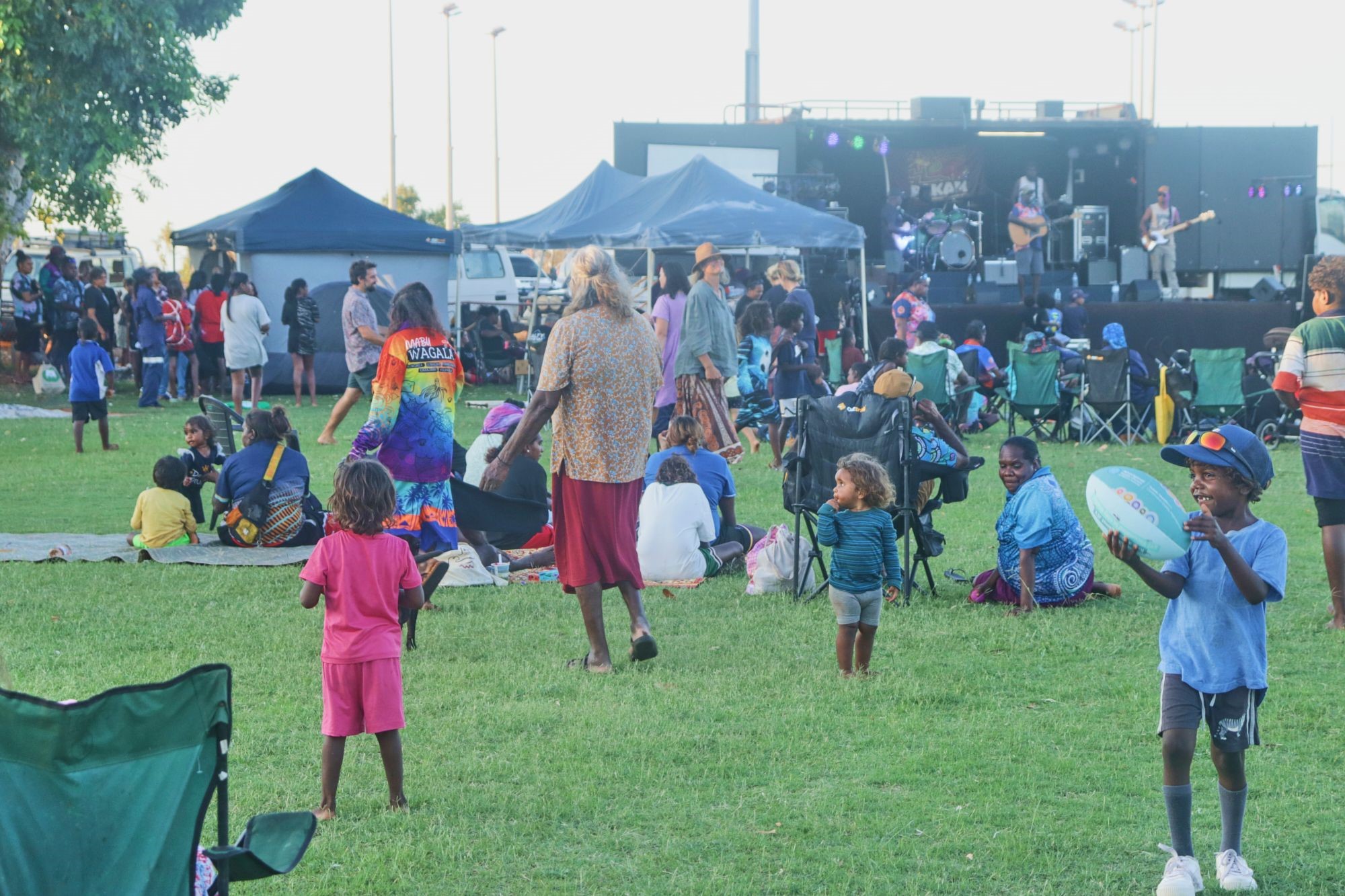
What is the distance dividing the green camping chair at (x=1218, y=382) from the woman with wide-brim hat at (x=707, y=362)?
18.9 feet

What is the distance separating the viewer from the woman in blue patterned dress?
7.63 metres

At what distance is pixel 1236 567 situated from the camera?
3.77m

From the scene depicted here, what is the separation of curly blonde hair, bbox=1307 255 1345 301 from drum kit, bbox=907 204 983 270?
→ 20.6 m

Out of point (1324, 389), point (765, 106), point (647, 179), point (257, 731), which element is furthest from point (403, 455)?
point (765, 106)

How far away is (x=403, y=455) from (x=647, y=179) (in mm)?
13435

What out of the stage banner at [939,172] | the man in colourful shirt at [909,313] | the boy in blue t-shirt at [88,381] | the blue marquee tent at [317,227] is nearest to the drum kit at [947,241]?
the stage banner at [939,172]

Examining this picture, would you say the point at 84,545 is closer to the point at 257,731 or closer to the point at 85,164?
the point at 257,731

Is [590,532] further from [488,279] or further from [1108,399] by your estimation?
[488,279]

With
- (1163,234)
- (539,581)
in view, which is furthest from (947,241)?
(539,581)

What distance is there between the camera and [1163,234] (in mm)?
28375

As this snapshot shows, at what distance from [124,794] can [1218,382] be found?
553 inches

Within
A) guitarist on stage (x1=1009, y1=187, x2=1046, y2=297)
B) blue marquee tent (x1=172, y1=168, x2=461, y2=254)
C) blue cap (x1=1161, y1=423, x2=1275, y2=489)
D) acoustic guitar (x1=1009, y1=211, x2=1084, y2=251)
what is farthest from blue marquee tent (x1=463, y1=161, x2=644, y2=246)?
blue cap (x1=1161, y1=423, x2=1275, y2=489)

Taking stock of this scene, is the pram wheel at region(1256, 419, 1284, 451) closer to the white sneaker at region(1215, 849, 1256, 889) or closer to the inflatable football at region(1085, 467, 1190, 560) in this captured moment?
the white sneaker at region(1215, 849, 1256, 889)

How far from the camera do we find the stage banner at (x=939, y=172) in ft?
99.6
